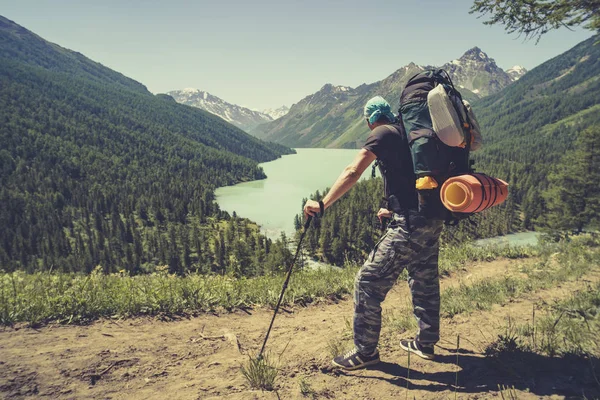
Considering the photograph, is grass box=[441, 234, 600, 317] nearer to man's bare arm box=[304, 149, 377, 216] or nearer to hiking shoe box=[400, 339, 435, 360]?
hiking shoe box=[400, 339, 435, 360]

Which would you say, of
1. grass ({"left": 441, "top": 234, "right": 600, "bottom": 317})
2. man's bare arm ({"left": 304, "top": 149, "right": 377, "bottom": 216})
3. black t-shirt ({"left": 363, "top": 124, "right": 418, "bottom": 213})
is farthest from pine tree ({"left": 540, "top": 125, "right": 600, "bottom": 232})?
man's bare arm ({"left": 304, "top": 149, "right": 377, "bottom": 216})

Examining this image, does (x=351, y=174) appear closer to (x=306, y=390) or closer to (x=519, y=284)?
(x=306, y=390)

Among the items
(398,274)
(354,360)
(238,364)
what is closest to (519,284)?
(398,274)

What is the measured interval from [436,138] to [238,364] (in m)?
3.98

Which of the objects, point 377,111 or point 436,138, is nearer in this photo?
point 436,138

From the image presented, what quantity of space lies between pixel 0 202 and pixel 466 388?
186836 mm

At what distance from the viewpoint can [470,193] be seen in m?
3.22

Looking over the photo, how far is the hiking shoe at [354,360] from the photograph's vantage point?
4.11 m

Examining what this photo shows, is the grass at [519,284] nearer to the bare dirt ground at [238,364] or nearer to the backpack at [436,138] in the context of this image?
the bare dirt ground at [238,364]

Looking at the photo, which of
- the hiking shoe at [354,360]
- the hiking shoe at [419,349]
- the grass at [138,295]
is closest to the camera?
the hiking shoe at [354,360]

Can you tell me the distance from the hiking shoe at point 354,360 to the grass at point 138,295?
88.0 inches

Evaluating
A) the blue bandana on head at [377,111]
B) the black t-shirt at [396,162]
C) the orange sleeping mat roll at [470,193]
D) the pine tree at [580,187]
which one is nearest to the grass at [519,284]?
the black t-shirt at [396,162]

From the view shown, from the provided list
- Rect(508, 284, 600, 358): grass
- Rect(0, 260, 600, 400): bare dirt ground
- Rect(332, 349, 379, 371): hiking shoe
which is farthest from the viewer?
Rect(332, 349, 379, 371): hiking shoe

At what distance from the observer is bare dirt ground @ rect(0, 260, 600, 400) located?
3473 millimetres
